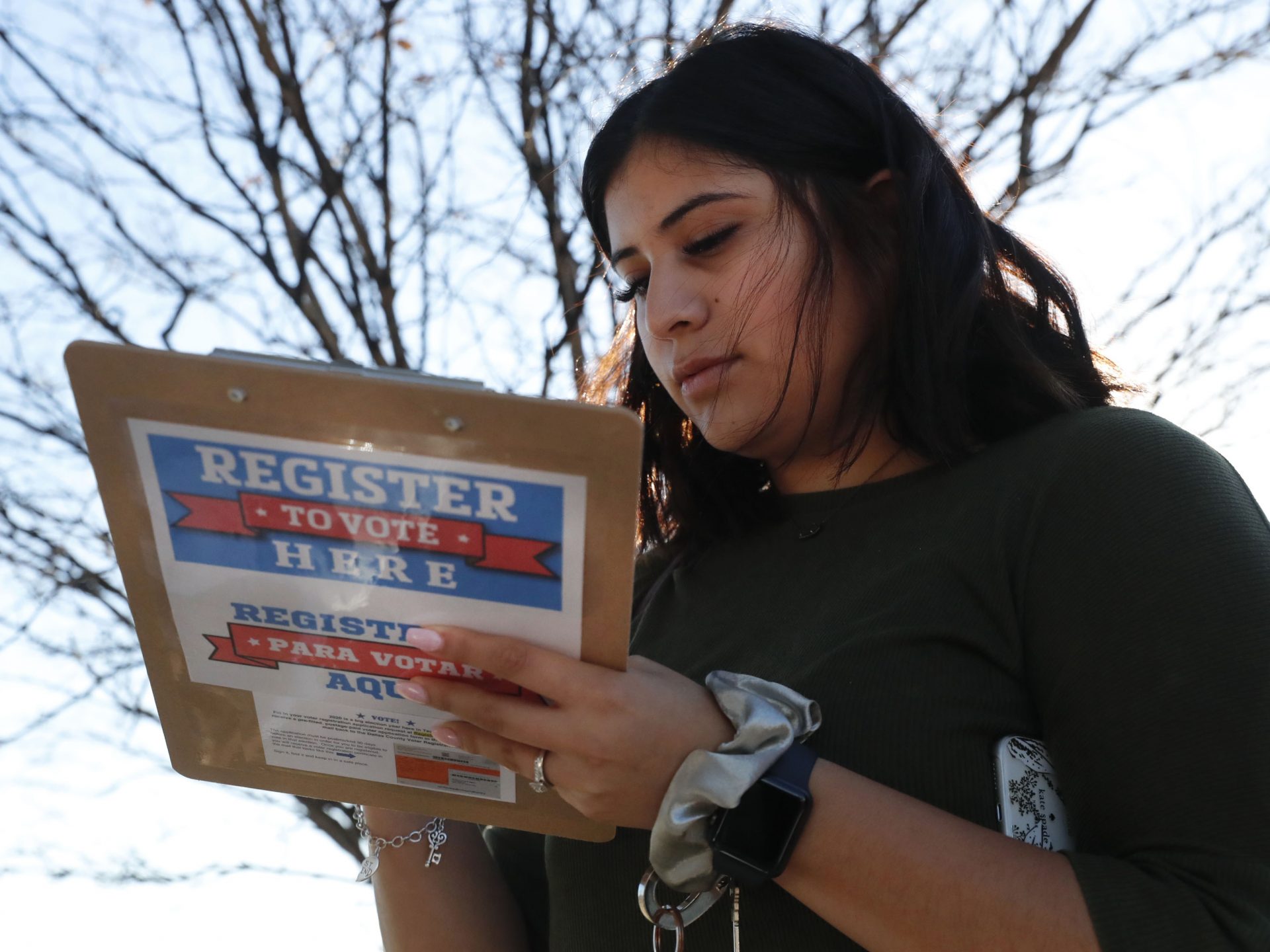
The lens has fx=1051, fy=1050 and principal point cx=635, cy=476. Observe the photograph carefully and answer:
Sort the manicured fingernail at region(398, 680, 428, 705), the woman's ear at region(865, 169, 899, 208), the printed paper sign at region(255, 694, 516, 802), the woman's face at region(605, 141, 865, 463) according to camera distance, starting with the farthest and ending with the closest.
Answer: the woman's ear at region(865, 169, 899, 208) < the woman's face at region(605, 141, 865, 463) < the printed paper sign at region(255, 694, 516, 802) < the manicured fingernail at region(398, 680, 428, 705)

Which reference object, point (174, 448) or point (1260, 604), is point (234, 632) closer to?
point (174, 448)

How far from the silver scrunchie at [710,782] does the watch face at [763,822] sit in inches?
0.5

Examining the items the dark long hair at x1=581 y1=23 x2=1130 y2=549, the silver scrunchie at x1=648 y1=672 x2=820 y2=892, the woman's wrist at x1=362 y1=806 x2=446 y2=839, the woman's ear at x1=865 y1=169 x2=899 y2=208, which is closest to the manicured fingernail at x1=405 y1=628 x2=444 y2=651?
the silver scrunchie at x1=648 y1=672 x2=820 y2=892

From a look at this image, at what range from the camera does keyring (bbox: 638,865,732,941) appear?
998mm

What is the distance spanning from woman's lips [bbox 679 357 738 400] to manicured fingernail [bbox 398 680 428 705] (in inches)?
22.8

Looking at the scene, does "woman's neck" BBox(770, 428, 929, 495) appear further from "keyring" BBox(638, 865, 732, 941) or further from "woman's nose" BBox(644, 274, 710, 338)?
"keyring" BBox(638, 865, 732, 941)

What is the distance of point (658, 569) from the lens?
1.70 metres

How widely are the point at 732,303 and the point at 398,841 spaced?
0.83 m

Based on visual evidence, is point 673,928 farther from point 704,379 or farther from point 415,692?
point 704,379

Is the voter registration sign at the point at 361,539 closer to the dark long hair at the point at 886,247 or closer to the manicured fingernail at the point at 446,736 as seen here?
the manicured fingernail at the point at 446,736

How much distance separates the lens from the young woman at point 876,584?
88cm

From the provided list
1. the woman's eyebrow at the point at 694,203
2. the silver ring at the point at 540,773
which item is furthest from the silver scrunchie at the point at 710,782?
the woman's eyebrow at the point at 694,203

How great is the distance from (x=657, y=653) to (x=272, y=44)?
2.54m

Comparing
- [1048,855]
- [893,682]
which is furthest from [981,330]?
[1048,855]
